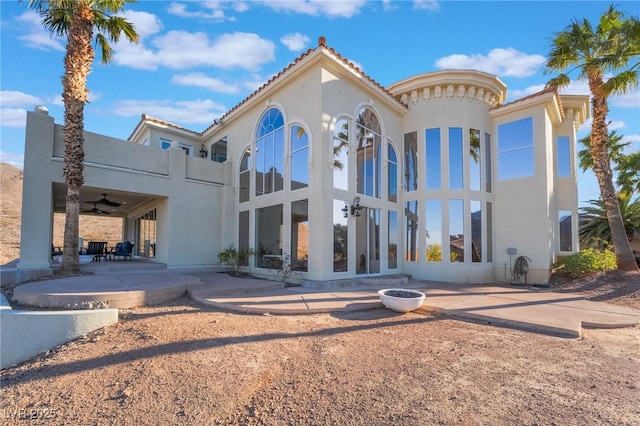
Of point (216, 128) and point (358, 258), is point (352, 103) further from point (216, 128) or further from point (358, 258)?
point (216, 128)

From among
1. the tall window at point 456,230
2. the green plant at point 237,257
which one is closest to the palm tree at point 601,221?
the tall window at point 456,230

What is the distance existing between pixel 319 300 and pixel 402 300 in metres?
2.15

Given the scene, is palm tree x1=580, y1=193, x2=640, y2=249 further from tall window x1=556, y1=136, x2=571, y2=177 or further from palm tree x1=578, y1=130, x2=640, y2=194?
tall window x1=556, y1=136, x2=571, y2=177

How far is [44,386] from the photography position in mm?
4070

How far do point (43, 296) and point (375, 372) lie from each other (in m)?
7.11

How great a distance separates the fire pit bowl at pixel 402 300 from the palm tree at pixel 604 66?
10297 mm

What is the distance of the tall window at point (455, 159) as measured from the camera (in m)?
13.2

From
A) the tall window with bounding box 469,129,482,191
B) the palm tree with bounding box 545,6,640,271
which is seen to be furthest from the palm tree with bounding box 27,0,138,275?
the palm tree with bounding box 545,6,640,271

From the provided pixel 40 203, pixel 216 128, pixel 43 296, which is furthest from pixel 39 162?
pixel 216 128

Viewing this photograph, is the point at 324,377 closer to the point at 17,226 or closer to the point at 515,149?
the point at 515,149

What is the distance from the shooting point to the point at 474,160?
43.9ft

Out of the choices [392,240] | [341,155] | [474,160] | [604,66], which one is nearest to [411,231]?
[392,240]

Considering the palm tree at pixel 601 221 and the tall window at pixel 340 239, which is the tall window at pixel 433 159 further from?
the palm tree at pixel 601 221

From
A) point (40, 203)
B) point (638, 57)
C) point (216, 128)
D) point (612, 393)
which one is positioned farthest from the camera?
point (216, 128)
